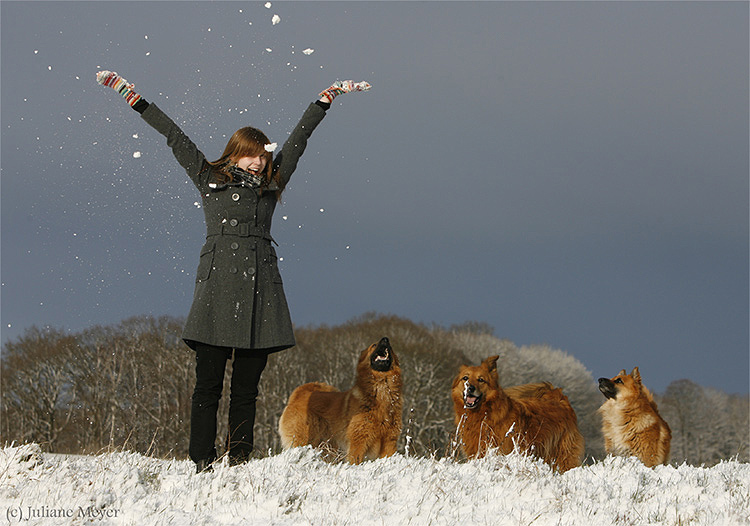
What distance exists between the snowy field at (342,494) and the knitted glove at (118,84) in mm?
3019

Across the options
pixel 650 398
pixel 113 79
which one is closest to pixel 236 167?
pixel 113 79

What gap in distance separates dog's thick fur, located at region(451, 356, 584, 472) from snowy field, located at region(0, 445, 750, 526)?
54.8 inches

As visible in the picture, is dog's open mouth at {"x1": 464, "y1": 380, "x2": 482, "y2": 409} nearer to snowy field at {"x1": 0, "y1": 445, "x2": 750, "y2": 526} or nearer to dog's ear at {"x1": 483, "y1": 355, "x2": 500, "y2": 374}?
dog's ear at {"x1": 483, "y1": 355, "x2": 500, "y2": 374}

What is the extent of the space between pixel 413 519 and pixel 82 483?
225cm

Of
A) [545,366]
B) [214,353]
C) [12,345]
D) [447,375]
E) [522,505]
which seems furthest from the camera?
[545,366]

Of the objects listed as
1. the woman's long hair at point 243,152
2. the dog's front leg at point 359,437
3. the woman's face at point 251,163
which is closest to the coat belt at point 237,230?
the woman's long hair at point 243,152

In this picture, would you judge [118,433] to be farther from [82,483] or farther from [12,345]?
[82,483]

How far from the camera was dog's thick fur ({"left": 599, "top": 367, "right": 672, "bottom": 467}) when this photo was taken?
7.88 metres

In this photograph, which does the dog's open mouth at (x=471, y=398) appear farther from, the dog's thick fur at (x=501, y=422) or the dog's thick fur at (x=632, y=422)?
the dog's thick fur at (x=632, y=422)

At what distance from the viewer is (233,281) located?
5.94m

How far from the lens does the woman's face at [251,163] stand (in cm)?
619

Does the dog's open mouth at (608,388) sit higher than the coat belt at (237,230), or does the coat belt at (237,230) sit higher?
the coat belt at (237,230)

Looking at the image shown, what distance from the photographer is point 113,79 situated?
6219mm

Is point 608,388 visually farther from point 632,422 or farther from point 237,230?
point 237,230
